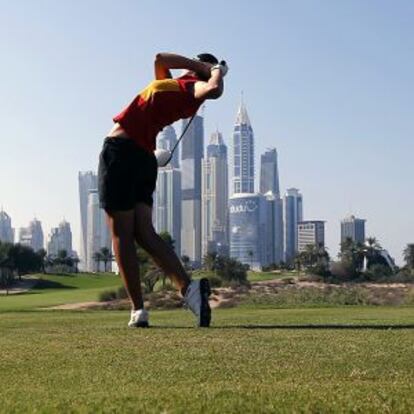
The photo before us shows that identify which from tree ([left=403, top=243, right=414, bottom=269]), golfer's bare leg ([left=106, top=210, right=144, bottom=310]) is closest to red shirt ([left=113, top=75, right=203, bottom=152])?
golfer's bare leg ([left=106, top=210, right=144, bottom=310])

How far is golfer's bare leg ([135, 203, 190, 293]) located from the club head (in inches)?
23.2

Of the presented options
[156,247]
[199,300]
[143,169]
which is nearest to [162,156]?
[143,169]

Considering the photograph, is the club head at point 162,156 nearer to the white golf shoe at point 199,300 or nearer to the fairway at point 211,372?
the white golf shoe at point 199,300

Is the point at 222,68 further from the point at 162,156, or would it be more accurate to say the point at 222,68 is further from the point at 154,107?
the point at 162,156

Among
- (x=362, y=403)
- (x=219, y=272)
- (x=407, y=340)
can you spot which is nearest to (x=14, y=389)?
(x=362, y=403)

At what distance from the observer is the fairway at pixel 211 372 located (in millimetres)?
2939

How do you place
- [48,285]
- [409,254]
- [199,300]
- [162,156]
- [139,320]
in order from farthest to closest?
1. [409,254]
2. [48,285]
3. [162,156]
4. [139,320]
5. [199,300]

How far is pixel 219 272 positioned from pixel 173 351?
57.8 metres

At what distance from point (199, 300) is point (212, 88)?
1.88 metres

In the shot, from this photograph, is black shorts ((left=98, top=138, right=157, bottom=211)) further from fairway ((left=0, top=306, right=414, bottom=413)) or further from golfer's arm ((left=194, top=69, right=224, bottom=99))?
fairway ((left=0, top=306, right=414, bottom=413))

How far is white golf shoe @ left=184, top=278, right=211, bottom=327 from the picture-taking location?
689cm

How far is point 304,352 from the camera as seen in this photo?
4.43 meters

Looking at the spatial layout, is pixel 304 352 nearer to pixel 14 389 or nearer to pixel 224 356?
pixel 224 356

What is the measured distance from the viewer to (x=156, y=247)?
743cm
